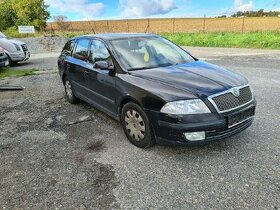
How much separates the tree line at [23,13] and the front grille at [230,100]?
40182 millimetres

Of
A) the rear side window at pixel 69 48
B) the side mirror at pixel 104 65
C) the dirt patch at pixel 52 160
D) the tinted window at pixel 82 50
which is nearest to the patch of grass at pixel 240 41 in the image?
the rear side window at pixel 69 48

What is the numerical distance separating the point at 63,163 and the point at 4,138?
1596 millimetres

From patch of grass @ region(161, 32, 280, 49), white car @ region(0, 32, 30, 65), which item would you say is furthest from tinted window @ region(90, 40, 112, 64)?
patch of grass @ region(161, 32, 280, 49)

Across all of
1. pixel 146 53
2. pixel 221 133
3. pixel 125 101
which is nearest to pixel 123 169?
pixel 125 101

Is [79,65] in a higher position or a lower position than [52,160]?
higher

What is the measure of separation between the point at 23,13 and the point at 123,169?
40480 millimetres

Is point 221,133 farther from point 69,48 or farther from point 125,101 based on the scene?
point 69,48

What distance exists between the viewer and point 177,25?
4166 cm

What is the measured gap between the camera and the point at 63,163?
4039mm

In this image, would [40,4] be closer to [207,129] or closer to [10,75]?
[10,75]

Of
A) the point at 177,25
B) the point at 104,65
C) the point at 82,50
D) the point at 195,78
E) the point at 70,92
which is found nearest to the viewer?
the point at 195,78

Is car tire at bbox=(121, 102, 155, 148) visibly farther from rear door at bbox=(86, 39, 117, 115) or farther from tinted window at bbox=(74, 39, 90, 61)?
tinted window at bbox=(74, 39, 90, 61)

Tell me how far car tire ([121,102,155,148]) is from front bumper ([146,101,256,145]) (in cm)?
14

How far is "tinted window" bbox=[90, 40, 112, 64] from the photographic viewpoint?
4.94 metres
